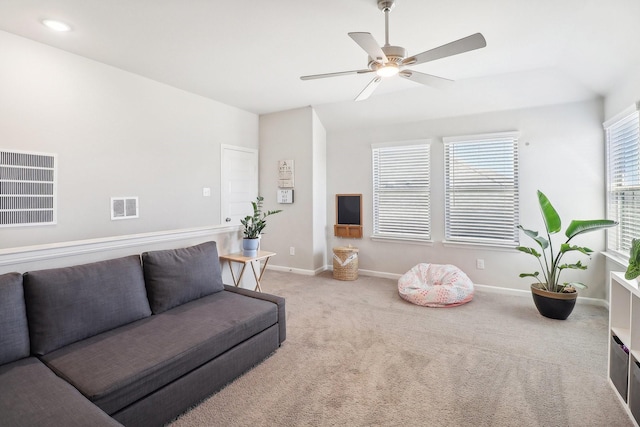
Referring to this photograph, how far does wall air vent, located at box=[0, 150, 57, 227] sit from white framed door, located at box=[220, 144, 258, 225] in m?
2.12

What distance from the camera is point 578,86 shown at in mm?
3590

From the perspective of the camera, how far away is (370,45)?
2053 millimetres

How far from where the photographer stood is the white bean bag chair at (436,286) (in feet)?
12.3

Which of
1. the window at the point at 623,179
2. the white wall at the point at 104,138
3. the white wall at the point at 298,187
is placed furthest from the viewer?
the white wall at the point at 298,187

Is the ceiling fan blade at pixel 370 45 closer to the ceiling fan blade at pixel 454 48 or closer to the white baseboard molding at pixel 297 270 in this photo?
the ceiling fan blade at pixel 454 48

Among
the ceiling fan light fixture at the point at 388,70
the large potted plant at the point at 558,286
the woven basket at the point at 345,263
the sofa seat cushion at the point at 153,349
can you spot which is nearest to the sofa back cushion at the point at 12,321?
the sofa seat cushion at the point at 153,349

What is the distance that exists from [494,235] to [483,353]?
2098mm

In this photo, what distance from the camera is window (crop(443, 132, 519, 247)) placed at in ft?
13.7

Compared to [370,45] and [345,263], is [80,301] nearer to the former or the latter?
[370,45]

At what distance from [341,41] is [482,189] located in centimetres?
275

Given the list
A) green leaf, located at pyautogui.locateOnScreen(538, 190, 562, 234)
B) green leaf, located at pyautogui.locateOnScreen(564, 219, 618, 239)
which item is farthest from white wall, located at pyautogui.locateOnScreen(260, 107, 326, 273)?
green leaf, located at pyautogui.locateOnScreen(564, 219, 618, 239)

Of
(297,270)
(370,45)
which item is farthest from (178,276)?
(297,270)

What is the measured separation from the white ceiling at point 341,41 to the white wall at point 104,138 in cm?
21

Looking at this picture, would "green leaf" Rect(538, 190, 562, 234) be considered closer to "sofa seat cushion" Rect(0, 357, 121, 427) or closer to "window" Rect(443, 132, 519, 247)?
"window" Rect(443, 132, 519, 247)
